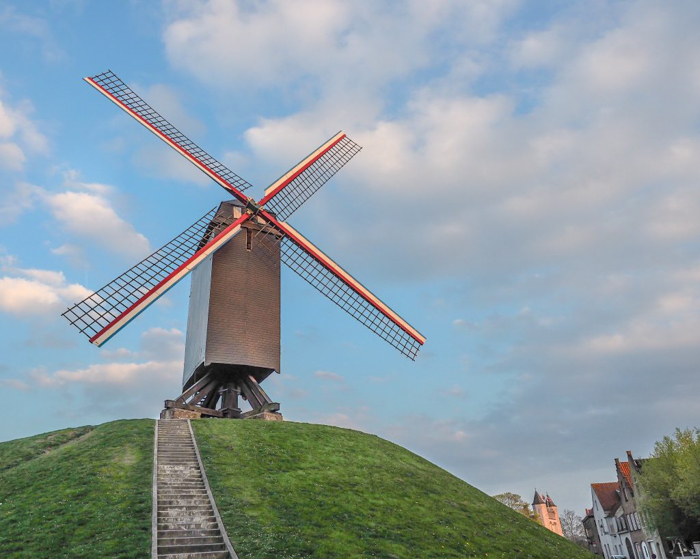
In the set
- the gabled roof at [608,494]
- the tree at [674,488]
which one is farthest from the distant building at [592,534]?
the tree at [674,488]

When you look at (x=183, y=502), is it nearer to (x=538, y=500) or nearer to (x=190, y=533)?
(x=190, y=533)

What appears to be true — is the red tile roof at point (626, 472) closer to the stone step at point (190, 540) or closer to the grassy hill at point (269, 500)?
the grassy hill at point (269, 500)

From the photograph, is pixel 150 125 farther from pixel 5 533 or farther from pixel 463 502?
pixel 463 502

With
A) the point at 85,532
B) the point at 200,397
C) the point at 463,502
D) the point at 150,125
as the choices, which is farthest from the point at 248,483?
the point at 150,125

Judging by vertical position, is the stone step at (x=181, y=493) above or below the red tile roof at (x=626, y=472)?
below

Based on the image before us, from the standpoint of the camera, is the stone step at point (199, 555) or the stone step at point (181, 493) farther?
the stone step at point (181, 493)

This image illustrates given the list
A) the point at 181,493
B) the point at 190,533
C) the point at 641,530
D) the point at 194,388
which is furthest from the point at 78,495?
the point at 641,530

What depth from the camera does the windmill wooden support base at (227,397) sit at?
30.0 m

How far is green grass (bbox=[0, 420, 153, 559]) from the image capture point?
14.8 metres

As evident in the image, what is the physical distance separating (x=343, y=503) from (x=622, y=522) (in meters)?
52.5

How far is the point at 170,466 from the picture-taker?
20.9m

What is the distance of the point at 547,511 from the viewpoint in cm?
9556

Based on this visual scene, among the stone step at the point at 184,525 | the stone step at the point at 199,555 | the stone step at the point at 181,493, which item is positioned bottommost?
the stone step at the point at 199,555

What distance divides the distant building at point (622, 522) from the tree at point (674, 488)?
2.76 meters
